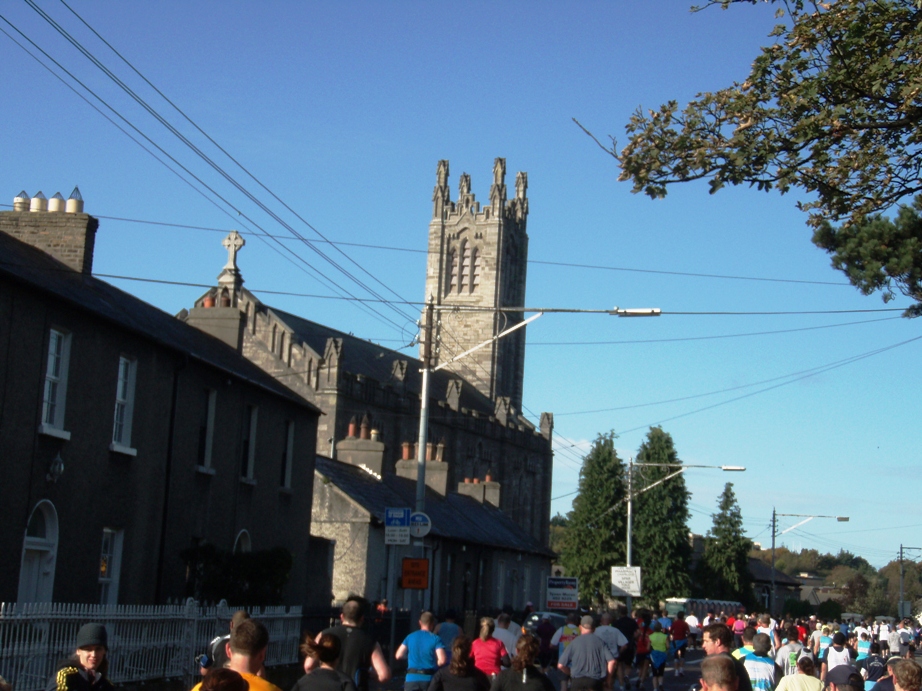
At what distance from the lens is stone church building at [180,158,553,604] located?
50.1m

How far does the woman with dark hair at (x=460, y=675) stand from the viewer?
10.7 m

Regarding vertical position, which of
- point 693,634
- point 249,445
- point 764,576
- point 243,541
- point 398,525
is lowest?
point 693,634

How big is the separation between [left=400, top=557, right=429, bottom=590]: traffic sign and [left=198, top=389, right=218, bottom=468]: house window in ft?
17.3

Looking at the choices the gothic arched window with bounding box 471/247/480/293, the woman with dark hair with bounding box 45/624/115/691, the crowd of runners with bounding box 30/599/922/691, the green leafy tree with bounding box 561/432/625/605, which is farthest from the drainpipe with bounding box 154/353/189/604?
the gothic arched window with bounding box 471/247/480/293

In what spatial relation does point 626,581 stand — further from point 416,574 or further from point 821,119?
point 821,119

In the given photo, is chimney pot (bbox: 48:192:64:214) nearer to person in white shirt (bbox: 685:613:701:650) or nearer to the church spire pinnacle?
the church spire pinnacle

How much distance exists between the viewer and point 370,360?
7562 cm

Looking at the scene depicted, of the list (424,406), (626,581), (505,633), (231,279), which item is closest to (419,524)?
(424,406)

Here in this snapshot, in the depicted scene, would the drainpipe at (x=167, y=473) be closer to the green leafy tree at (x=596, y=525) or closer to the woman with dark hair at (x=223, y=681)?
the woman with dark hair at (x=223, y=681)

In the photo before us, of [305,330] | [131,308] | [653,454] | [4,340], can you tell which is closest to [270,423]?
[131,308]

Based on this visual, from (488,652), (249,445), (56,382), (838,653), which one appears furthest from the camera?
(249,445)

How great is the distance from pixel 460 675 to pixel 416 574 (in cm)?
928

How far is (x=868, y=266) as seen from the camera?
56.2ft

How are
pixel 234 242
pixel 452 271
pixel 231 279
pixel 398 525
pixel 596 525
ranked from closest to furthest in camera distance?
pixel 398 525 → pixel 234 242 → pixel 231 279 → pixel 596 525 → pixel 452 271
